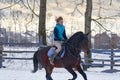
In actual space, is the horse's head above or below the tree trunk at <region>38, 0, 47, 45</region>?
below

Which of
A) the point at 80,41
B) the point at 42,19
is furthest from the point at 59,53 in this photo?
the point at 42,19

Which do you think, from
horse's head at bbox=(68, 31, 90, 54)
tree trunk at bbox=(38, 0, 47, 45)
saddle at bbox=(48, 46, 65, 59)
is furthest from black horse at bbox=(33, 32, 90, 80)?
tree trunk at bbox=(38, 0, 47, 45)

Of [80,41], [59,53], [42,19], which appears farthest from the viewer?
[42,19]

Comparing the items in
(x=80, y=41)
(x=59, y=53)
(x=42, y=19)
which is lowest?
(x=59, y=53)

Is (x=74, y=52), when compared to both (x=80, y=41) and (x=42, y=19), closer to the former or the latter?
(x=80, y=41)

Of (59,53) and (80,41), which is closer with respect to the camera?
(80,41)

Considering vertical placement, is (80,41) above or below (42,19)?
below

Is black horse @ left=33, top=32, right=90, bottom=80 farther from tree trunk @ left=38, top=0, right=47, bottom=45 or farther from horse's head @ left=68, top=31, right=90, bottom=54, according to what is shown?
tree trunk @ left=38, top=0, right=47, bottom=45

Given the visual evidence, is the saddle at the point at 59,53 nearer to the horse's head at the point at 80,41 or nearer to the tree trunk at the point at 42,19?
the horse's head at the point at 80,41

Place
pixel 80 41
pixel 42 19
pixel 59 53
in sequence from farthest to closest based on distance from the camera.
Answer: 1. pixel 42 19
2. pixel 59 53
3. pixel 80 41

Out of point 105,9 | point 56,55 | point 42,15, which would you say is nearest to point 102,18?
point 105,9

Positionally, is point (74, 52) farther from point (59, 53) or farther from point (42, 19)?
point (42, 19)

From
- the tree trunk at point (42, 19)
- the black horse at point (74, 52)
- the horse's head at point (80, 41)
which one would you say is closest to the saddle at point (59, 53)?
the black horse at point (74, 52)

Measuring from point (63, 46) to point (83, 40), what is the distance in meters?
0.80
